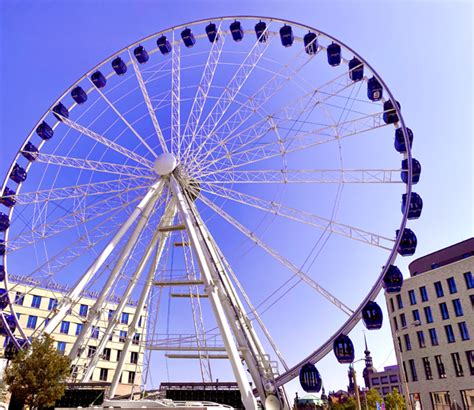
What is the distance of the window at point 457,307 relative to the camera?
44.3m

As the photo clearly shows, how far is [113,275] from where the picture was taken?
21.5m

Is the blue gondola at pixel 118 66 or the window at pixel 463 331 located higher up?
the blue gondola at pixel 118 66

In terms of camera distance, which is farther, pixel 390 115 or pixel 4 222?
pixel 4 222

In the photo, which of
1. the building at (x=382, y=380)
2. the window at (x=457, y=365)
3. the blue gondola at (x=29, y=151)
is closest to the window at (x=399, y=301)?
the window at (x=457, y=365)

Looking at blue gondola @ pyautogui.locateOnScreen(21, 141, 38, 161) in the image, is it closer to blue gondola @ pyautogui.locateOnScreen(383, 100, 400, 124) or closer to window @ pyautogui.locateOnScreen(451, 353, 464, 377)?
blue gondola @ pyautogui.locateOnScreen(383, 100, 400, 124)

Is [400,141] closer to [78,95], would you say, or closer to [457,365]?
[78,95]

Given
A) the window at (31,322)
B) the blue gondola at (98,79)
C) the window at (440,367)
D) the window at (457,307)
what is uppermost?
the blue gondola at (98,79)

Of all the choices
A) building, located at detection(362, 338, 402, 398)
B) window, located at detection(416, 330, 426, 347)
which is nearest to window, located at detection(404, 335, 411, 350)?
window, located at detection(416, 330, 426, 347)

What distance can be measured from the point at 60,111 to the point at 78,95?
1.62 metres

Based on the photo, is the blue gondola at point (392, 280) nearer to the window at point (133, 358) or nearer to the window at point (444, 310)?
the window at point (444, 310)

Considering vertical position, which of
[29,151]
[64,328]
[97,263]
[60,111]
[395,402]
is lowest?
[395,402]

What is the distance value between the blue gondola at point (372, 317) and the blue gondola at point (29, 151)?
2147cm

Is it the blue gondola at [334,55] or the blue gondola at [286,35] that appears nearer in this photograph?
the blue gondola at [334,55]

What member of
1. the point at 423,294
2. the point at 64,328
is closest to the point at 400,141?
the point at 423,294
